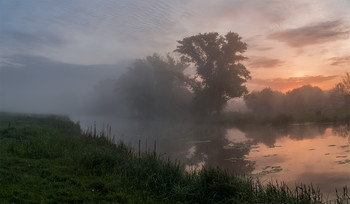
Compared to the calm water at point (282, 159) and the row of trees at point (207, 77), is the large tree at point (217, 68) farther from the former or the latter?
the calm water at point (282, 159)

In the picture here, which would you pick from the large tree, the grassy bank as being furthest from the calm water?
the large tree

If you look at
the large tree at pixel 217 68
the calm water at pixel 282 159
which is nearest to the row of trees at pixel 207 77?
the large tree at pixel 217 68

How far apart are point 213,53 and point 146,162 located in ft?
121

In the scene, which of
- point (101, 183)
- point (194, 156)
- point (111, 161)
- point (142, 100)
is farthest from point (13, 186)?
point (142, 100)

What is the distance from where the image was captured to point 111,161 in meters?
12.8

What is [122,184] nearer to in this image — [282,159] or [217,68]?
[282,159]

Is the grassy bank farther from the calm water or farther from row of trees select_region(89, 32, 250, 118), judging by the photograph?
row of trees select_region(89, 32, 250, 118)

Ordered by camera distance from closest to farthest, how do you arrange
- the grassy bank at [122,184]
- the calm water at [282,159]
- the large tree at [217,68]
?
1. the grassy bank at [122,184]
2. the calm water at [282,159]
3. the large tree at [217,68]

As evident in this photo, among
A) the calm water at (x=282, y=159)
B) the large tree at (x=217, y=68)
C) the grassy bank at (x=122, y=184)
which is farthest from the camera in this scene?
the large tree at (x=217, y=68)

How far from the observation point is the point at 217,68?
46.1m

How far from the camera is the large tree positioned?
147ft

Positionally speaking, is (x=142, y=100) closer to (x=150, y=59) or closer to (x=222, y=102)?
(x=150, y=59)

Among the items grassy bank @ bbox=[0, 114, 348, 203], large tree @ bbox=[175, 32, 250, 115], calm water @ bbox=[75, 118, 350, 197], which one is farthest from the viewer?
large tree @ bbox=[175, 32, 250, 115]

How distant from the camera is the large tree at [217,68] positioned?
4469cm
